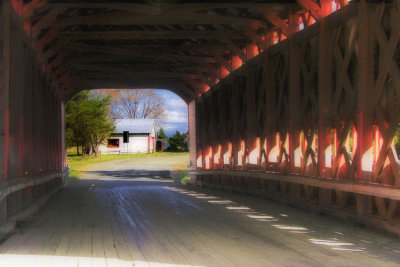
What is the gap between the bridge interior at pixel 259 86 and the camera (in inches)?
263

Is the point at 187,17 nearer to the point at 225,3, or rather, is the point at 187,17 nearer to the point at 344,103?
the point at 225,3

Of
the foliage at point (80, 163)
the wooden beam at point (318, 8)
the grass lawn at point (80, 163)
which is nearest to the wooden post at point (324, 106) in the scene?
the wooden beam at point (318, 8)

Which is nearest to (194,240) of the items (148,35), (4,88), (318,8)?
(4,88)

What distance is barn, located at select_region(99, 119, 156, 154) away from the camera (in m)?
59.2

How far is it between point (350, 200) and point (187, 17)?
4.69 metres

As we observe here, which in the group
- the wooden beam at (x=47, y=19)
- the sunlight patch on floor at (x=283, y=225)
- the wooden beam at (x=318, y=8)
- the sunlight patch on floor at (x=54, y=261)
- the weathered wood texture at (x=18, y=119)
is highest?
the wooden beam at (x=47, y=19)

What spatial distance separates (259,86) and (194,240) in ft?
19.6

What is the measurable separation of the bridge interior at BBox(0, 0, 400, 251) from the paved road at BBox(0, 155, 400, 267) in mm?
491

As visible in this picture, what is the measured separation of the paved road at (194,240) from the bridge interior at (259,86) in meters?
0.49

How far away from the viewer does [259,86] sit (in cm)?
1154

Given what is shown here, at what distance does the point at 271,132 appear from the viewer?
10.5 meters

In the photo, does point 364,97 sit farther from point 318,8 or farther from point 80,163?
point 80,163

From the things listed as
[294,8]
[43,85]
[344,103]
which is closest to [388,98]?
[344,103]

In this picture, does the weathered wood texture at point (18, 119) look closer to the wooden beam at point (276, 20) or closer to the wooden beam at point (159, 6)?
the wooden beam at point (159, 6)
